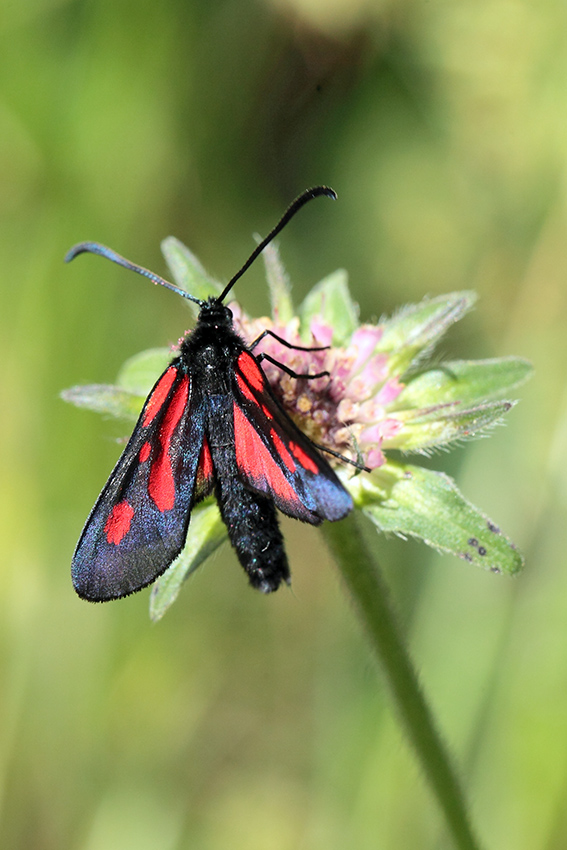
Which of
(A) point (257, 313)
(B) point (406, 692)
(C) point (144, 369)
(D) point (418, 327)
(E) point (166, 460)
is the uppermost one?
(A) point (257, 313)

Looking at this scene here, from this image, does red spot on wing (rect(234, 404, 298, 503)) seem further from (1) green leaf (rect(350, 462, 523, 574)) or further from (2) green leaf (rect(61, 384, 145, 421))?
(2) green leaf (rect(61, 384, 145, 421))

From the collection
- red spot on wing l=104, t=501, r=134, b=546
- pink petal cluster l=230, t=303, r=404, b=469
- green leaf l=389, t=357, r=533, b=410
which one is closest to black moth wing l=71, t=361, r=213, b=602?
red spot on wing l=104, t=501, r=134, b=546

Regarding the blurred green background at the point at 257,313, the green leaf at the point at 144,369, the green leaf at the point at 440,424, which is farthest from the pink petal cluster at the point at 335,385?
the blurred green background at the point at 257,313

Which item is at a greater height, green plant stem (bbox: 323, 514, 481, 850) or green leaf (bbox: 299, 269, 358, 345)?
green leaf (bbox: 299, 269, 358, 345)

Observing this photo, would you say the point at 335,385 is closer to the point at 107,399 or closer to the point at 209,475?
the point at 209,475

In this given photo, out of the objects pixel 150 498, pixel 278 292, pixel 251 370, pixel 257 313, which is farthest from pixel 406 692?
pixel 257 313

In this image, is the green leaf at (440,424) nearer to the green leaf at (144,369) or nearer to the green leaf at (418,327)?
the green leaf at (418,327)

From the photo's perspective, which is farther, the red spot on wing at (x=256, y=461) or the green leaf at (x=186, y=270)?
the green leaf at (x=186, y=270)
